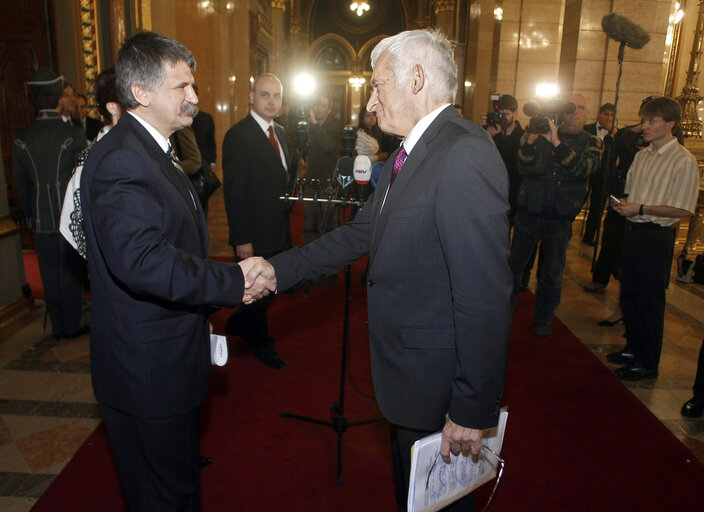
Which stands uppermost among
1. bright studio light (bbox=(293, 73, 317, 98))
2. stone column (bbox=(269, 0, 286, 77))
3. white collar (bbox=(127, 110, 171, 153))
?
stone column (bbox=(269, 0, 286, 77))

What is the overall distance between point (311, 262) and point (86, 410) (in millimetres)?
2100

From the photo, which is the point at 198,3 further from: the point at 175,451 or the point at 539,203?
the point at 175,451

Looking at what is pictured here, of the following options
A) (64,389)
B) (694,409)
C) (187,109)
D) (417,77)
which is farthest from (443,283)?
(64,389)

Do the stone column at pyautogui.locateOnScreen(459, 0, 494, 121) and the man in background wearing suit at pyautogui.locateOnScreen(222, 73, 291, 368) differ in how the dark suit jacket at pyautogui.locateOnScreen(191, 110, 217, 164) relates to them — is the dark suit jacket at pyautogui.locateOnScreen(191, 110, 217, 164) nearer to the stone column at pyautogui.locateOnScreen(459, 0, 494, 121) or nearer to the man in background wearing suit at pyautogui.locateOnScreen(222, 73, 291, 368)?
the man in background wearing suit at pyautogui.locateOnScreen(222, 73, 291, 368)

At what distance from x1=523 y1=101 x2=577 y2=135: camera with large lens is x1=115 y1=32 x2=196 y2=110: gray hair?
3339mm

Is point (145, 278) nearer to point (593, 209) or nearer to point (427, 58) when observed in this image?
point (427, 58)

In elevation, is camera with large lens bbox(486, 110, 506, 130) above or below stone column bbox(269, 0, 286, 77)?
below

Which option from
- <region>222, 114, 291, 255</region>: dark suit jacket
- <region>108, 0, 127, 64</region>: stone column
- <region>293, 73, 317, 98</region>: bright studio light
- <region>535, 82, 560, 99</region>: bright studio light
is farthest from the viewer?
<region>293, 73, 317, 98</region>: bright studio light

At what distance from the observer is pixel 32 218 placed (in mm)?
4199

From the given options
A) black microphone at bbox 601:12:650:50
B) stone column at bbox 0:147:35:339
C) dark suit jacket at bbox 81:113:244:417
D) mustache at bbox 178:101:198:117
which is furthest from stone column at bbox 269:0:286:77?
dark suit jacket at bbox 81:113:244:417

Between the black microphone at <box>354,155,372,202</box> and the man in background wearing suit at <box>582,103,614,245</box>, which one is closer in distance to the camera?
the black microphone at <box>354,155,372,202</box>

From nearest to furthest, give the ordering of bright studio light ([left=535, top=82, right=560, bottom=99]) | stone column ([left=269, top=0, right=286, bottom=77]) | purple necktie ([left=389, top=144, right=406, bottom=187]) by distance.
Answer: purple necktie ([left=389, top=144, right=406, bottom=187]) → bright studio light ([left=535, top=82, right=560, bottom=99]) → stone column ([left=269, top=0, right=286, bottom=77])

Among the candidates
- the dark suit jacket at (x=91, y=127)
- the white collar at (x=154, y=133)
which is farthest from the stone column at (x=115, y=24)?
the white collar at (x=154, y=133)

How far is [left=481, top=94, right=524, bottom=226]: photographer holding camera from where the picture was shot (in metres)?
5.97
